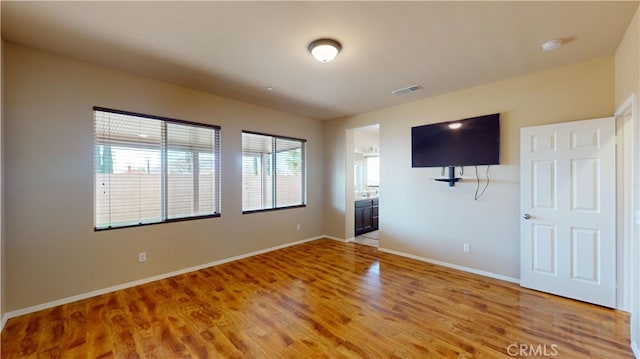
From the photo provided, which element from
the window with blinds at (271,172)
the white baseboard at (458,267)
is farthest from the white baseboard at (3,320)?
the white baseboard at (458,267)

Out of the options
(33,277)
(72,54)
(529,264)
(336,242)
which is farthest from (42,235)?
(529,264)

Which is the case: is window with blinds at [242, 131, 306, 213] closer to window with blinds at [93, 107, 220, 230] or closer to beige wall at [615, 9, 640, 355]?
window with blinds at [93, 107, 220, 230]

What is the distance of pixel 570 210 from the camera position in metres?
2.96

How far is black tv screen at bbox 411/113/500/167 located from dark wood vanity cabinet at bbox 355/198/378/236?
2.12m

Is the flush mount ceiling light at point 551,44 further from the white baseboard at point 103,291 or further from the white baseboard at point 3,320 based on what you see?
the white baseboard at point 3,320

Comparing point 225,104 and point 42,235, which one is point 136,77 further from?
point 42,235

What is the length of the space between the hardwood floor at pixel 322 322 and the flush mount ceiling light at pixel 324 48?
263cm

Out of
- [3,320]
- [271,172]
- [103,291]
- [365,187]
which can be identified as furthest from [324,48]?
[365,187]

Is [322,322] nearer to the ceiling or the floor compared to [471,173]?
nearer to the floor

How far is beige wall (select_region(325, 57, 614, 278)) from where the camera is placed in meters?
3.06

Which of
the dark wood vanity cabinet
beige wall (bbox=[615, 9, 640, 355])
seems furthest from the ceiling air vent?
the dark wood vanity cabinet

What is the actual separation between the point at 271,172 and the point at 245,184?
0.63 metres

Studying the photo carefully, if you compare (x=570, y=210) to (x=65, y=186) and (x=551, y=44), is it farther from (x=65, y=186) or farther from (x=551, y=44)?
(x=65, y=186)

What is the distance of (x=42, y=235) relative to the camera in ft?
9.01
